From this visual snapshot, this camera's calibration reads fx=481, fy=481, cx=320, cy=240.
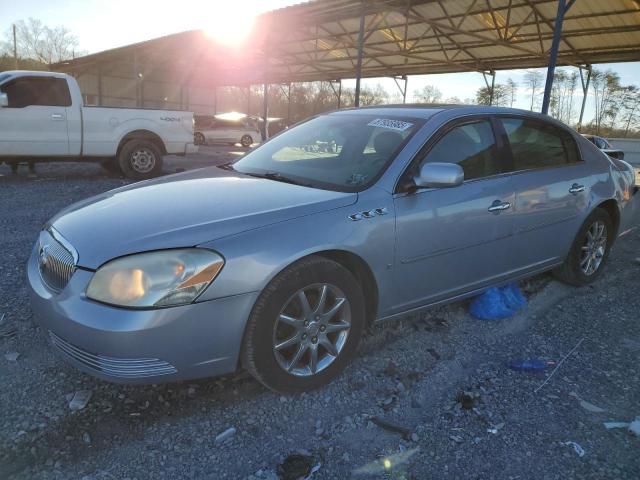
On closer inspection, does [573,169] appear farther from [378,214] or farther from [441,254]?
[378,214]

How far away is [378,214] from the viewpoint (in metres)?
2.70

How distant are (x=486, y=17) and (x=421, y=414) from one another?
15.6m

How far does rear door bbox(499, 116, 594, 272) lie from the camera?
3547 mm

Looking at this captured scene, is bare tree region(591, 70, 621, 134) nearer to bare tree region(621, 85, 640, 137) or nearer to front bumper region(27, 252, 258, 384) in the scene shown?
bare tree region(621, 85, 640, 137)

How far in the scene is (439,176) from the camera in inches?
109

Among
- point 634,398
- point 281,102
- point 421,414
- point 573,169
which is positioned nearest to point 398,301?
point 421,414

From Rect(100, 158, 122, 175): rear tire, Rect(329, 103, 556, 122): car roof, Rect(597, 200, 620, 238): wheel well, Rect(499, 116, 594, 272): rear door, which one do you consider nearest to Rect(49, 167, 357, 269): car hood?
Rect(329, 103, 556, 122): car roof

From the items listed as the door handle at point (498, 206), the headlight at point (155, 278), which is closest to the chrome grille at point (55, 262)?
the headlight at point (155, 278)

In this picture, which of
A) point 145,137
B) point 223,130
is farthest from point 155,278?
point 223,130

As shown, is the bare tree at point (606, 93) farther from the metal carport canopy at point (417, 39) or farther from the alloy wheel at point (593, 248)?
the alloy wheel at point (593, 248)

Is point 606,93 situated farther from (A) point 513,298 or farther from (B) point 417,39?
(A) point 513,298

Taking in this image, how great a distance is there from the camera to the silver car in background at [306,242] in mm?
2141

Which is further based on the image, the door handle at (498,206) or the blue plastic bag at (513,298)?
the blue plastic bag at (513,298)

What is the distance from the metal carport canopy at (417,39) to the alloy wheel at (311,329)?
1074 cm
